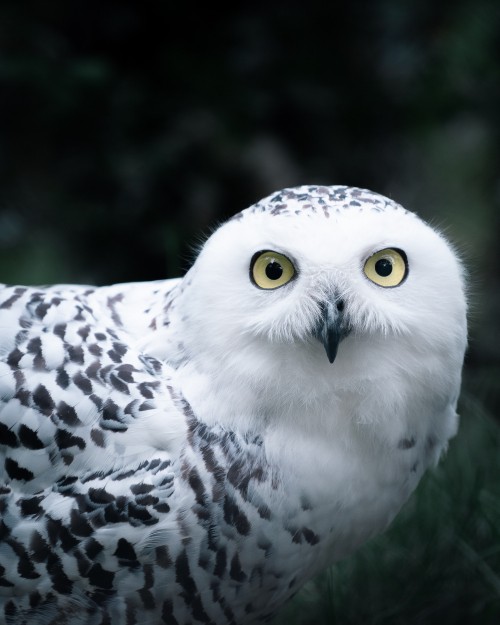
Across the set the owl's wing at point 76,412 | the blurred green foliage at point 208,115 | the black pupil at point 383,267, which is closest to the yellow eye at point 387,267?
the black pupil at point 383,267

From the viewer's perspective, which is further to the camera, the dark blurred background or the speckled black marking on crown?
the dark blurred background

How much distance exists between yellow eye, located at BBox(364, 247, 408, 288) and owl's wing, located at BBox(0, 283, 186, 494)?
0.50 metres

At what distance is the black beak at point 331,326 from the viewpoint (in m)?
1.69

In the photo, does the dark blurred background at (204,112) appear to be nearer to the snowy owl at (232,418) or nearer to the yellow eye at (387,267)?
the snowy owl at (232,418)

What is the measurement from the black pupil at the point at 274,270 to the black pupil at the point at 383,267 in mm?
196

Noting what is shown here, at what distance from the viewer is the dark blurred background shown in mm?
3627

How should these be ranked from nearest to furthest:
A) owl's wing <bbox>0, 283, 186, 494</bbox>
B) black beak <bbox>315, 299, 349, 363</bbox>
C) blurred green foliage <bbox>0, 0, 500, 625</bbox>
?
1. black beak <bbox>315, 299, 349, 363</bbox>
2. owl's wing <bbox>0, 283, 186, 494</bbox>
3. blurred green foliage <bbox>0, 0, 500, 625</bbox>

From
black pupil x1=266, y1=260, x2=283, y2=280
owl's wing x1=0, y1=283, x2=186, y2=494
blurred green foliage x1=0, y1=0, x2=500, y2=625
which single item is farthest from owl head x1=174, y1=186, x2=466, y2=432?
blurred green foliage x1=0, y1=0, x2=500, y2=625

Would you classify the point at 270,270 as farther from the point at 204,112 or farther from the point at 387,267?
the point at 204,112

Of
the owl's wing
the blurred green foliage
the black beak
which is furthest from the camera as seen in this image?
the blurred green foliage

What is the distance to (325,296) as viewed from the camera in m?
1.71

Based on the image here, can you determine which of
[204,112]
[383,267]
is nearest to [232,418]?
[383,267]

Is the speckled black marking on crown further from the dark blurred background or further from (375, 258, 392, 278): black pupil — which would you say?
the dark blurred background

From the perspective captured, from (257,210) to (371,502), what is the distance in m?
0.69
